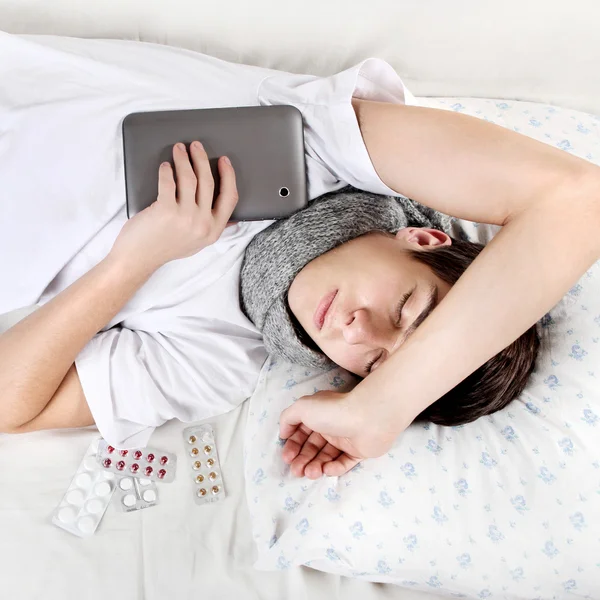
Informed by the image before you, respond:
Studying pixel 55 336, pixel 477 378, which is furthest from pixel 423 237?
pixel 55 336

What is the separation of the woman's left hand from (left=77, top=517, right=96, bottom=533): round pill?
35 centimetres

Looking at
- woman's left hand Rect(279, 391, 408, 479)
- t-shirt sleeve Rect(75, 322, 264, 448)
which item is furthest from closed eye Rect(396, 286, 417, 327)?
t-shirt sleeve Rect(75, 322, 264, 448)

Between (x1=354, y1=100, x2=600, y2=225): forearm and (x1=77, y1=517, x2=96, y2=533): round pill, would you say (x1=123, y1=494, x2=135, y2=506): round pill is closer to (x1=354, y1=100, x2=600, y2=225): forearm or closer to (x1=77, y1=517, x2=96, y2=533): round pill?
(x1=77, y1=517, x2=96, y2=533): round pill

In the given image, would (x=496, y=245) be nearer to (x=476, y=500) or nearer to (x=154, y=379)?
(x=476, y=500)

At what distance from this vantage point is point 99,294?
40.6 inches

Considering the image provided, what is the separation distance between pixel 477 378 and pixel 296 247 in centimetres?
37

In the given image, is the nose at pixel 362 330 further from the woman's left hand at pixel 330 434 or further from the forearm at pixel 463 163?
the forearm at pixel 463 163

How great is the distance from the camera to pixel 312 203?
3.50ft

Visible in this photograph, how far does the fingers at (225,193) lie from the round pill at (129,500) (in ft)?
1.72

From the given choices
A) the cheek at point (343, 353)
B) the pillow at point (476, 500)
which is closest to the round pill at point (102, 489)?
the pillow at point (476, 500)

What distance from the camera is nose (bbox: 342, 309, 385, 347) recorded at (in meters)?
0.94

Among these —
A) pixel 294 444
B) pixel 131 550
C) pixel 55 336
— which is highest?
pixel 55 336

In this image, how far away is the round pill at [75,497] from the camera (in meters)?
1.10

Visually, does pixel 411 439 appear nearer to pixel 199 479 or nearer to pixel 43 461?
pixel 199 479
